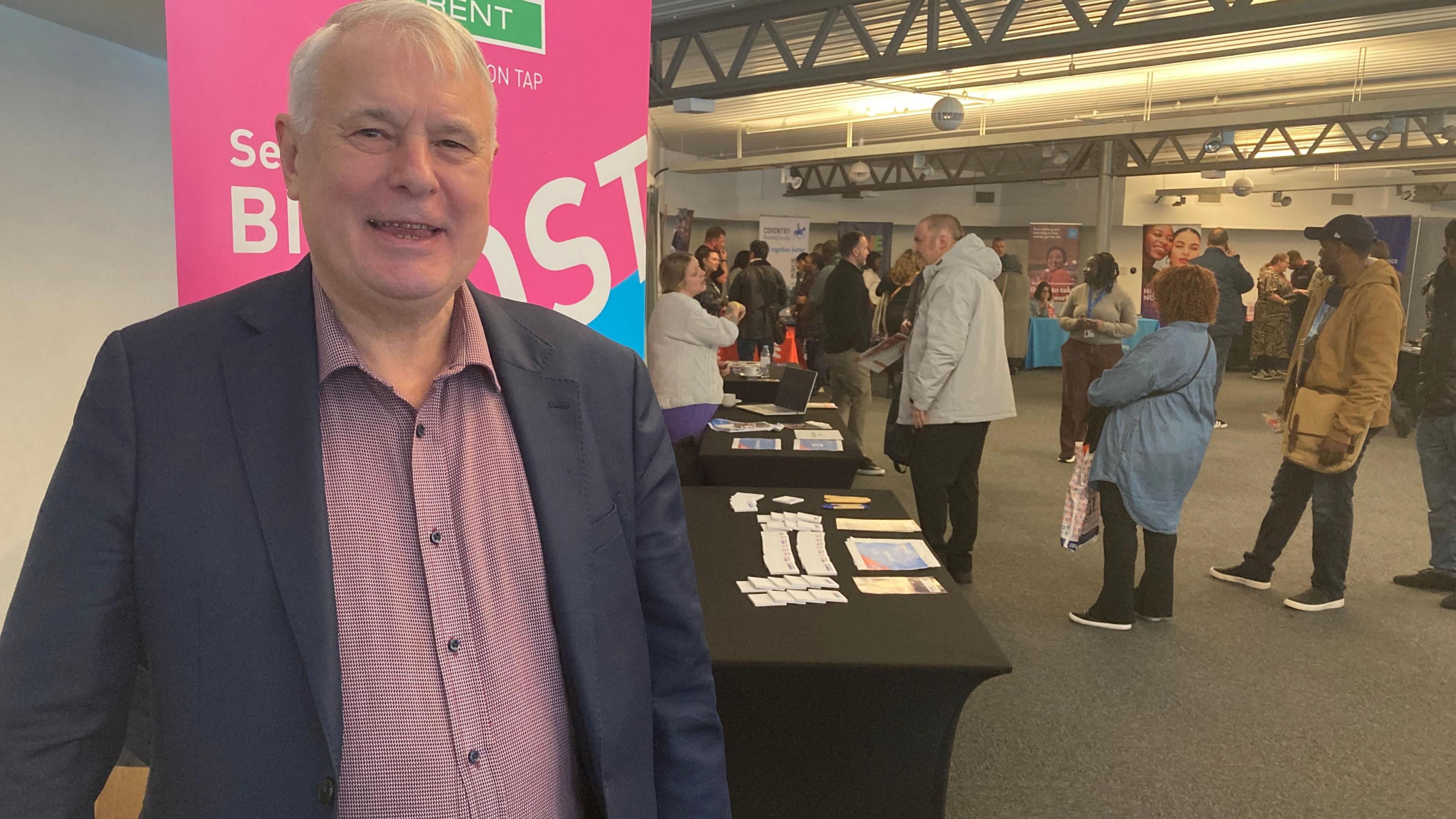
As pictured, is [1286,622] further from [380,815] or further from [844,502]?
[380,815]

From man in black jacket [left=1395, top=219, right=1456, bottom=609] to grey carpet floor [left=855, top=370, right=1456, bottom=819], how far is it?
0.14 metres

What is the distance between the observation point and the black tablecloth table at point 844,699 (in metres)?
1.81

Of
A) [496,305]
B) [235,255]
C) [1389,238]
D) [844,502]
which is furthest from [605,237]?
[1389,238]

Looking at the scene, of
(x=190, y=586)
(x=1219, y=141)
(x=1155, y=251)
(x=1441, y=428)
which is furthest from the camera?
(x=1155, y=251)

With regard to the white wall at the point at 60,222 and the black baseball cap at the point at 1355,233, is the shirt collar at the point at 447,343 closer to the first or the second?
the white wall at the point at 60,222

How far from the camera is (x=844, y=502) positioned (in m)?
2.86

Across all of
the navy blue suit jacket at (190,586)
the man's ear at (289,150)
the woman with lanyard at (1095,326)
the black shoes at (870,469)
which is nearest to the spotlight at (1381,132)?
the woman with lanyard at (1095,326)

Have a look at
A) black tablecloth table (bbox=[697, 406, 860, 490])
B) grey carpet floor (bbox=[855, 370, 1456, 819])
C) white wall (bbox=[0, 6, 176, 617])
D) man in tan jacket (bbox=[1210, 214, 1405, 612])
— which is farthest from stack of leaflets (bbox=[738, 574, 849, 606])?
man in tan jacket (bbox=[1210, 214, 1405, 612])

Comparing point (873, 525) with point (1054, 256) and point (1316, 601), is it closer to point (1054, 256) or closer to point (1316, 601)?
point (1316, 601)

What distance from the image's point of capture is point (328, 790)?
33.4 inches

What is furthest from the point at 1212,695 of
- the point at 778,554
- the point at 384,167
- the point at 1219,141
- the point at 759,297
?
the point at 1219,141

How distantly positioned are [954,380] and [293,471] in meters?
3.35

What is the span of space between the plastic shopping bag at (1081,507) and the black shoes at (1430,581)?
189 centimetres

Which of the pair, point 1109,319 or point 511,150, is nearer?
point 511,150
